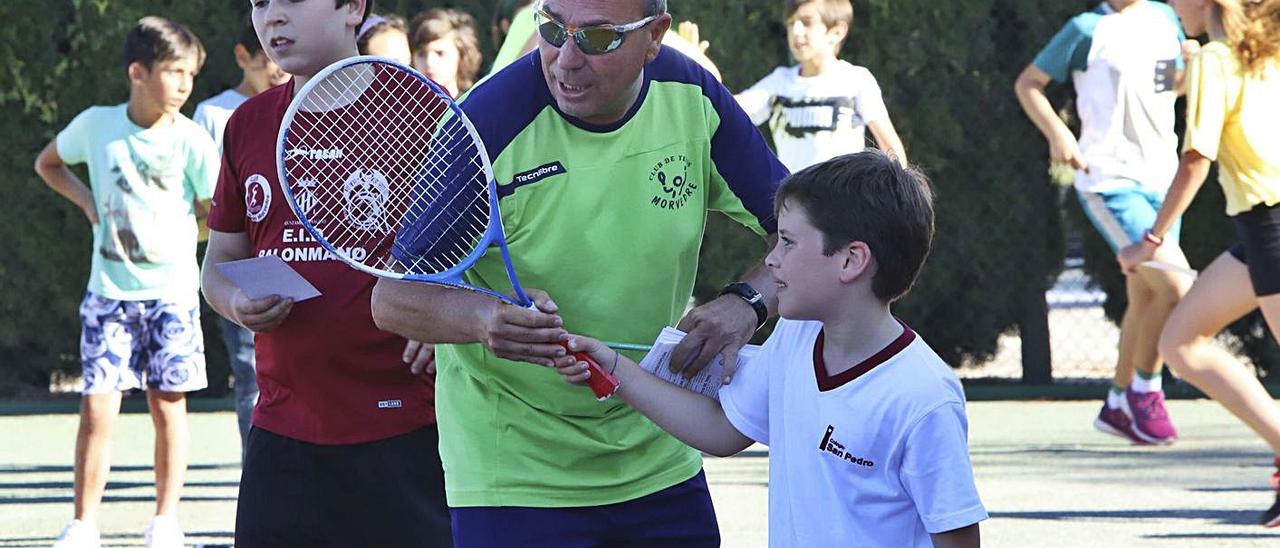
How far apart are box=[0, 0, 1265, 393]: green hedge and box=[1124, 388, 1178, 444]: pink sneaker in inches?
70.7

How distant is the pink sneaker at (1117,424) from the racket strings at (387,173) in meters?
5.34

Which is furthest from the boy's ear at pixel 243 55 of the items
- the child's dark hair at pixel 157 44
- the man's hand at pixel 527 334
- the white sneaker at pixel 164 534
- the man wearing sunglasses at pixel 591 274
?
the man's hand at pixel 527 334

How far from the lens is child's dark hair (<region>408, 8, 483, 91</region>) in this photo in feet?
24.1

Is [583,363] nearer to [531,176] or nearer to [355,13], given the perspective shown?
[531,176]

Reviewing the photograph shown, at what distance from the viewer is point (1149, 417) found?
8.53 metres

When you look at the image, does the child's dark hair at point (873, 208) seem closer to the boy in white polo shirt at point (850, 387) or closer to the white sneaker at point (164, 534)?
the boy in white polo shirt at point (850, 387)

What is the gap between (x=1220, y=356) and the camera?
6648 mm

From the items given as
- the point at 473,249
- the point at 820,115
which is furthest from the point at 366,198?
the point at 820,115

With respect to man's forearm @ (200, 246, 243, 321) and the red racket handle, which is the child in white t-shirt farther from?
the red racket handle

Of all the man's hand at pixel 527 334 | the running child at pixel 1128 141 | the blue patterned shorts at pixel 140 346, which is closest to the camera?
the man's hand at pixel 527 334

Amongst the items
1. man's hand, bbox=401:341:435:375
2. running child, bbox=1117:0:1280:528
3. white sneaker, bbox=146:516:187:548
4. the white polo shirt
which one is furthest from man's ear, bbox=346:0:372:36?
running child, bbox=1117:0:1280:528

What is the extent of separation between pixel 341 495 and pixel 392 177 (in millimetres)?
769

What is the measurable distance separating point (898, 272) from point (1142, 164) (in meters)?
5.61

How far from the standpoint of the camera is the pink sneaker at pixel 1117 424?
338 inches
